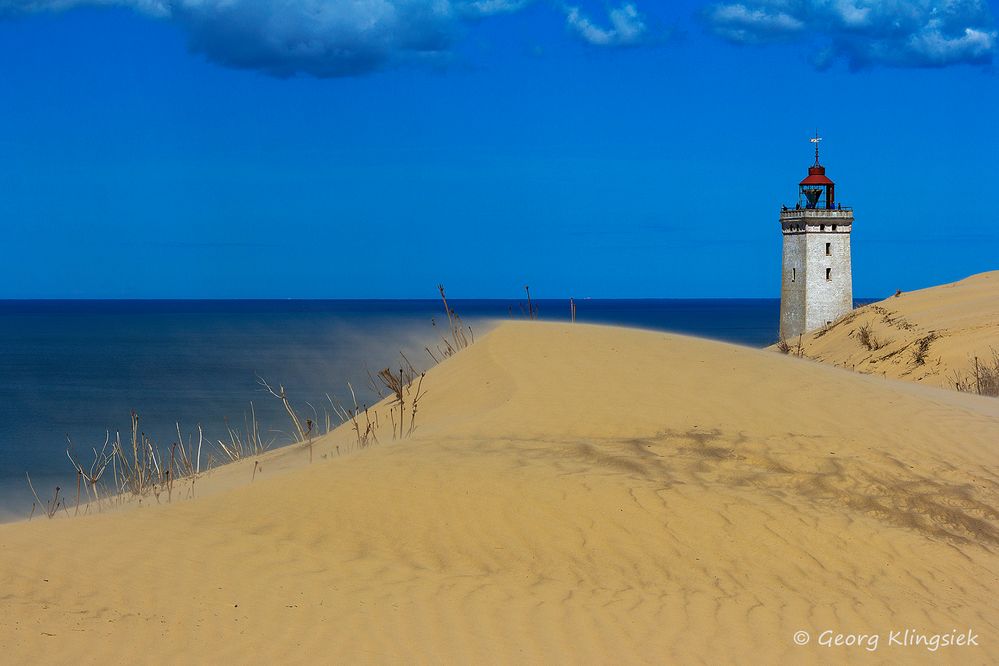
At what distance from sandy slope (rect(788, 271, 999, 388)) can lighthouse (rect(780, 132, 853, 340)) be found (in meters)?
10.2

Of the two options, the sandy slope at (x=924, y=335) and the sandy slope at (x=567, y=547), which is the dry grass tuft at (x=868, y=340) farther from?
the sandy slope at (x=567, y=547)

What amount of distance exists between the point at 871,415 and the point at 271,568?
706 cm

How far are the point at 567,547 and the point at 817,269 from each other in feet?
130

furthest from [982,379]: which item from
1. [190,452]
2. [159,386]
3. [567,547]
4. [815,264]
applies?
[159,386]

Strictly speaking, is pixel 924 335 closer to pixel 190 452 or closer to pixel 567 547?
pixel 190 452

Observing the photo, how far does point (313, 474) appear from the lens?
31.0 ft

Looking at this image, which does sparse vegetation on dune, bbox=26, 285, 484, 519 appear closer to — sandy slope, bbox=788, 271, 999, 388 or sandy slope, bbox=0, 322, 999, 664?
sandy slope, bbox=0, 322, 999, 664

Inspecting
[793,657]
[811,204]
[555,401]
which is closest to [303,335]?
[811,204]

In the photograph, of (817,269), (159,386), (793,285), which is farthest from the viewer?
(793,285)

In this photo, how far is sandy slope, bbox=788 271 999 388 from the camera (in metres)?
21.2

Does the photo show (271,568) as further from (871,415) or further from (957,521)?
(871,415)

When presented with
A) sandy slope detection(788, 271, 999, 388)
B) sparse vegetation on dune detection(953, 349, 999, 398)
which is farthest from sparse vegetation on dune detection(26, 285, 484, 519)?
sandy slope detection(788, 271, 999, 388)

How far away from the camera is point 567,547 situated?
25.5 ft

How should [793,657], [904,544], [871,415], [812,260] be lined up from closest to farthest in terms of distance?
1. [793,657]
2. [904,544]
3. [871,415]
4. [812,260]
